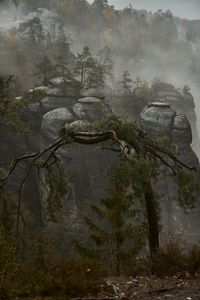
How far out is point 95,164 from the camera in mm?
42969

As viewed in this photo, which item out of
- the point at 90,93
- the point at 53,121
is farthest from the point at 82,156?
the point at 90,93

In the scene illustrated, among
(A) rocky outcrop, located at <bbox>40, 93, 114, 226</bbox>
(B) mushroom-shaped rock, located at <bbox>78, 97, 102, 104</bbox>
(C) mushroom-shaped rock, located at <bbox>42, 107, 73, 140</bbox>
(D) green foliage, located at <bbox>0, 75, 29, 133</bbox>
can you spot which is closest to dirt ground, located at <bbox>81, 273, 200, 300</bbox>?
(D) green foliage, located at <bbox>0, 75, 29, 133</bbox>

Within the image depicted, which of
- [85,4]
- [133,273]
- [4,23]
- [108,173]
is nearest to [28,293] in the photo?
[133,273]

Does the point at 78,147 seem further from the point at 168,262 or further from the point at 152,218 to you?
the point at 168,262

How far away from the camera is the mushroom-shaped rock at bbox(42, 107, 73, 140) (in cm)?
4184

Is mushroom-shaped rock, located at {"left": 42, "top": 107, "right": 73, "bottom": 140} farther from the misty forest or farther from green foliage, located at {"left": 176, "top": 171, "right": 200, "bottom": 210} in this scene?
green foliage, located at {"left": 176, "top": 171, "right": 200, "bottom": 210}

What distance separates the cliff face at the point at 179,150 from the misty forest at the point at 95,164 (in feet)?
0.40

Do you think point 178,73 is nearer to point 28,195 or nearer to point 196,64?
point 196,64

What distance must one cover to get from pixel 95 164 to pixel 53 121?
6.53 m

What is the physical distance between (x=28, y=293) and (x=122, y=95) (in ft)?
175

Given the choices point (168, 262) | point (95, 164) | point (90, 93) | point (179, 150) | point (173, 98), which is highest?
point (173, 98)

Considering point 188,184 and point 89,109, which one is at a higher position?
point 89,109

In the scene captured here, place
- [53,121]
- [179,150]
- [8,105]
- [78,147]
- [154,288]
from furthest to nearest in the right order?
[179,150] < [78,147] < [53,121] < [8,105] < [154,288]

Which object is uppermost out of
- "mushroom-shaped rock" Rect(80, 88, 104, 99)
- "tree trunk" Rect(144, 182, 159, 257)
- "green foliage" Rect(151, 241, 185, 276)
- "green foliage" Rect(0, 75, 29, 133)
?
"mushroom-shaped rock" Rect(80, 88, 104, 99)
